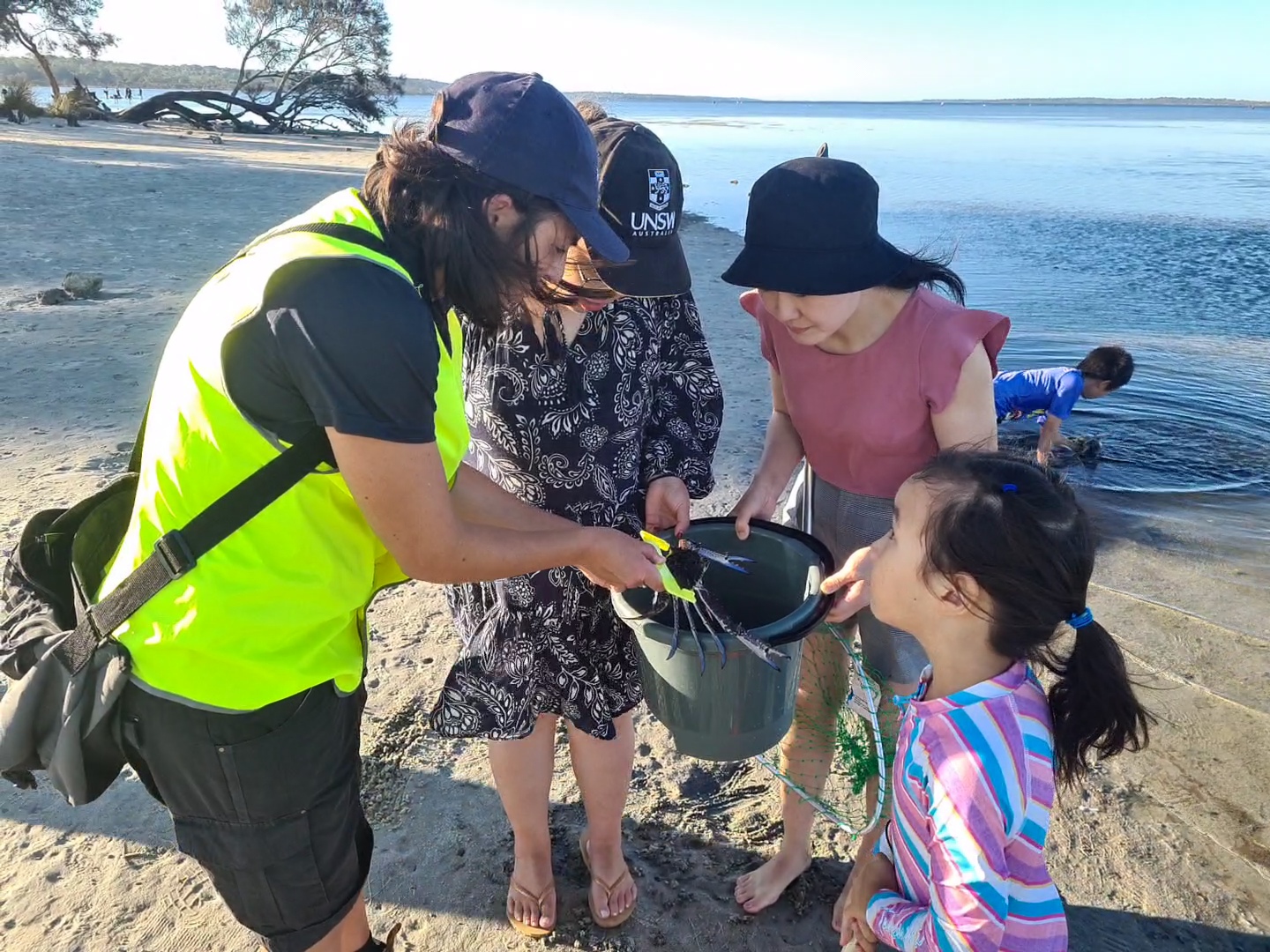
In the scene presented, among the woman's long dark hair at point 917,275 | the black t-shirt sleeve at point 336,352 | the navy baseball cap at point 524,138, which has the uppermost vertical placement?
the navy baseball cap at point 524,138

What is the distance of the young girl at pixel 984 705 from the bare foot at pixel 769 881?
72cm

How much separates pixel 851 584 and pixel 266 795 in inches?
44.0

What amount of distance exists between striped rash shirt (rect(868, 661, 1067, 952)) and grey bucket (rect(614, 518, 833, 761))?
0.93 feet

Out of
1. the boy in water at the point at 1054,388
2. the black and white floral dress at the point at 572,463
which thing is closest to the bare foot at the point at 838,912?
the black and white floral dress at the point at 572,463

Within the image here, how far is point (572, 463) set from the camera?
1.95m

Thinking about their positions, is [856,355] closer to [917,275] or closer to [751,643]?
[917,275]

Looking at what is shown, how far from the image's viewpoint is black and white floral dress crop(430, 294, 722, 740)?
75.0 inches

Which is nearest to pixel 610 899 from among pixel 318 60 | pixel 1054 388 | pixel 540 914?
pixel 540 914

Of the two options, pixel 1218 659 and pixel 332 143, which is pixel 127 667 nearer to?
pixel 1218 659

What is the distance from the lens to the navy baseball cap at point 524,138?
1.32m

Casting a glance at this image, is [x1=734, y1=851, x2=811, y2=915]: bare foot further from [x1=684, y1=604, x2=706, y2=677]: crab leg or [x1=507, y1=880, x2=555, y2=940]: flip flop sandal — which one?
[x1=684, y1=604, x2=706, y2=677]: crab leg

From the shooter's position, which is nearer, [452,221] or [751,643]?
[452,221]

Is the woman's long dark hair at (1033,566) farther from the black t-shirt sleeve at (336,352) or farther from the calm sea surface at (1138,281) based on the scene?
the calm sea surface at (1138,281)

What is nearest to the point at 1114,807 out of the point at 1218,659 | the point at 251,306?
the point at 1218,659
